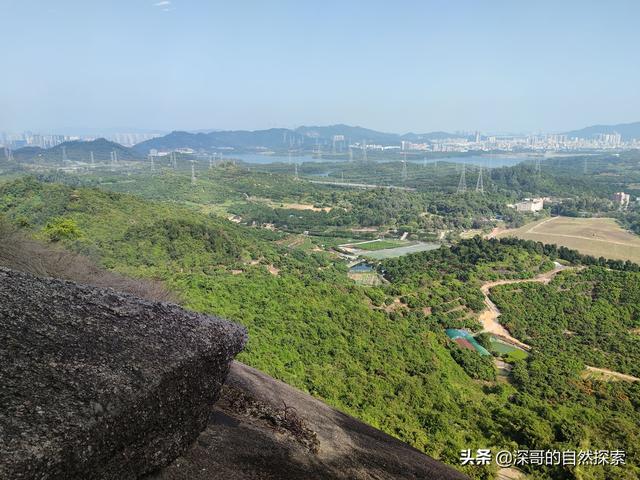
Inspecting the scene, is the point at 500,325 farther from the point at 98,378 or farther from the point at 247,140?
the point at 247,140

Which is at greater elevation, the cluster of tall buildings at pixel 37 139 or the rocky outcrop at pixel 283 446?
the cluster of tall buildings at pixel 37 139

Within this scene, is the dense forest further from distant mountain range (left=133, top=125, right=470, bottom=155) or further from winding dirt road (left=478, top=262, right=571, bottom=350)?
distant mountain range (left=133, top=125, right=470, bottom=155)

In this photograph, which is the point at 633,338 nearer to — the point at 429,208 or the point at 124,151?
the point at 429,208

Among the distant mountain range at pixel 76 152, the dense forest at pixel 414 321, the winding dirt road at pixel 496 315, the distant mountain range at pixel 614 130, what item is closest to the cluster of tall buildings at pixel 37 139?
the distant mountain range at pixel 76 152

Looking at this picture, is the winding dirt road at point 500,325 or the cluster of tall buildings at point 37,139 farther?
the cluster of tall buildings at point 37,139

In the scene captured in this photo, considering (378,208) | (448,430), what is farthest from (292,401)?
(378,208)

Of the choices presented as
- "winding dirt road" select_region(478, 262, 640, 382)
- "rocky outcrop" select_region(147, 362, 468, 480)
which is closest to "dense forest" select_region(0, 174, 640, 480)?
"winding dirt road" select_region(478, 262, 640, 382)

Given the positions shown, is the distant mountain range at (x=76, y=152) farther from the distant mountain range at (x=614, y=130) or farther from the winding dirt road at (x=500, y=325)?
the distant mountain range at (x=614, y=130)
